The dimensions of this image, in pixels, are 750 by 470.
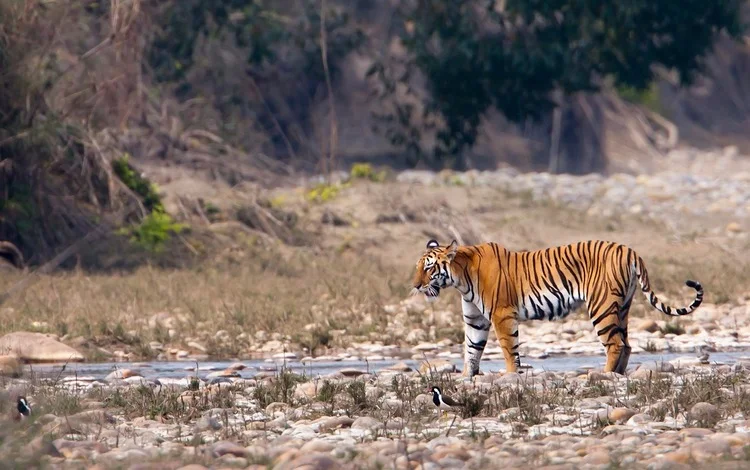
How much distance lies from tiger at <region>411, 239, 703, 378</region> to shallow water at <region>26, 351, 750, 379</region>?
701 millimetres

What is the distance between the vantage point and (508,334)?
34.2 ft

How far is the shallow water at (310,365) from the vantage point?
37.1ft

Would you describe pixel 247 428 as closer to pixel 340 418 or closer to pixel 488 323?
pixel 340 418

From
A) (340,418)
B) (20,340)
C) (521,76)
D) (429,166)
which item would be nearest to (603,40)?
(521,76)

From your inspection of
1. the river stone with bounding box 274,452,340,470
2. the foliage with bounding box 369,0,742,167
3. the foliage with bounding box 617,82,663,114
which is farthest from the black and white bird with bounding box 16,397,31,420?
the foliage with bounding box 617,82,663,114

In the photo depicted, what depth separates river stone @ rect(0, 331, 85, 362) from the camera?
1204 centimetres

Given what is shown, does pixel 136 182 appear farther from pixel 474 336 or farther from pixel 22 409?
pixel 22 409

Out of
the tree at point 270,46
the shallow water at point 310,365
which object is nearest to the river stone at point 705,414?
the shallow water at point 310,365

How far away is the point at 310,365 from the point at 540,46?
17179 mm

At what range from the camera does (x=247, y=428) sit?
7934 millimetres

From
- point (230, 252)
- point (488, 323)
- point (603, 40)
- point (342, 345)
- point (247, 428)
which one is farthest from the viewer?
point (603, 40)

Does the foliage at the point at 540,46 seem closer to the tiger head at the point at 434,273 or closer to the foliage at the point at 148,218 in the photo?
the foliage at the point at 148,218

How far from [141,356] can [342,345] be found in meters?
1.88

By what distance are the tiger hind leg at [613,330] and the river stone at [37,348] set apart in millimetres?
4671
